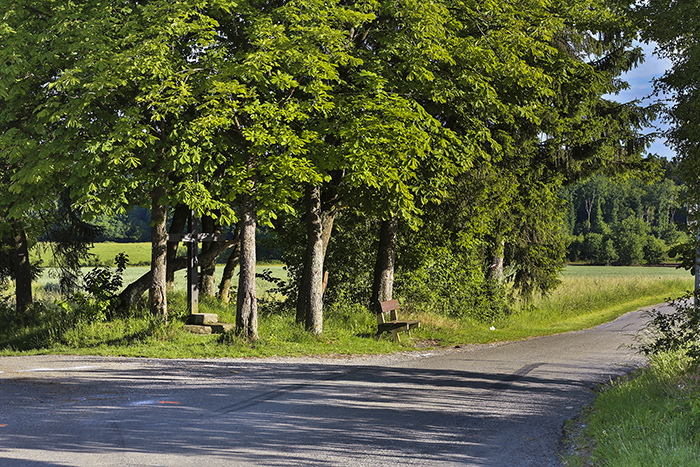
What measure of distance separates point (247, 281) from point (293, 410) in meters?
6.50

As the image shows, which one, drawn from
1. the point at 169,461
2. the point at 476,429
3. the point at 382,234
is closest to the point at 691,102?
the point at 476,429

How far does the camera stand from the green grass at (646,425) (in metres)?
5.85

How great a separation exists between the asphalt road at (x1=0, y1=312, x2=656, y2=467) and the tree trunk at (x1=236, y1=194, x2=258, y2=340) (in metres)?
1.72

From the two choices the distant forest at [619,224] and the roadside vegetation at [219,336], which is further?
the distant forest at [619,224]

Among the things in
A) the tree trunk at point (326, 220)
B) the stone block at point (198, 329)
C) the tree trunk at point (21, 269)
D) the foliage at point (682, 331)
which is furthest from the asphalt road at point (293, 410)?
the tree trunk at point (21, 269)

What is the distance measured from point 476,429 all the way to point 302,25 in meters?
9.95

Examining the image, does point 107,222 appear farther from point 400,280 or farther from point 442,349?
point 442,349

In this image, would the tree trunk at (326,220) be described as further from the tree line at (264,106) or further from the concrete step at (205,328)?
the concrete step at (205,328)

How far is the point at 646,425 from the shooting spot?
6832mm

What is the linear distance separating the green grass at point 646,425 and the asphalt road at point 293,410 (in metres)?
0.41

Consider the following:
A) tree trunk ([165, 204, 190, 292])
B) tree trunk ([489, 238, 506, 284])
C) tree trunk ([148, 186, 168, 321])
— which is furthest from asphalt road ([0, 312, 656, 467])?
tree trunk ([489, 238, 506, 284])

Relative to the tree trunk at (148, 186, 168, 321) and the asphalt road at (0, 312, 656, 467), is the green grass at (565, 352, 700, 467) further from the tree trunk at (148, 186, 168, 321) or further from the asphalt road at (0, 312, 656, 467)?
the tree trunk at (148, 186, 168, 321)

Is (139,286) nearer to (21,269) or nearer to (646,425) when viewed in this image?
(21,269)

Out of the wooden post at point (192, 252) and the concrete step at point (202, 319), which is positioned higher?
the wooden post at point (192, 252)
